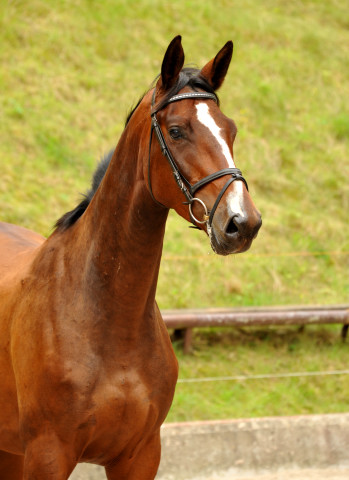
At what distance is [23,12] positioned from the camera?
9.47 metres

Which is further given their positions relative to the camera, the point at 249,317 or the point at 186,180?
the point at 249,317

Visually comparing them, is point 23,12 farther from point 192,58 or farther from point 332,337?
point 332,337

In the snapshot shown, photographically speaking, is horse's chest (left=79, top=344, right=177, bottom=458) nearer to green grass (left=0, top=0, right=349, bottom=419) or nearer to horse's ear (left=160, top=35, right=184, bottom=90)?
horse's ear (left=160, top=35, right=184, bottom=90)

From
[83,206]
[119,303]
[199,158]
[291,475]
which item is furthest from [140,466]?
[291,475]

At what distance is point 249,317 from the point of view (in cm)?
574

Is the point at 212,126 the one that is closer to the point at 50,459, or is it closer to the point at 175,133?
the point at 175,133

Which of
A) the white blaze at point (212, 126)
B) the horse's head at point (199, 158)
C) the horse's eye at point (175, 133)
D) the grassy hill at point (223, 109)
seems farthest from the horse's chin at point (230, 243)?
the grassy hill at point (223, 109)

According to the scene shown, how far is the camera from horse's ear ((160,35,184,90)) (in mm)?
2234

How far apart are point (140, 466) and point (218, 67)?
1666 millimetres

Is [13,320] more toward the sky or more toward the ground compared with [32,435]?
more toward the sky

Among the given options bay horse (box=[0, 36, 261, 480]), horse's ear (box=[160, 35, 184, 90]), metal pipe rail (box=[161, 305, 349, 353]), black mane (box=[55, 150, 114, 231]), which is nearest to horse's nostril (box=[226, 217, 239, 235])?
bay horse (box=[0, 36, 261, 480])

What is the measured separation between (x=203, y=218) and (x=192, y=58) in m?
8.10

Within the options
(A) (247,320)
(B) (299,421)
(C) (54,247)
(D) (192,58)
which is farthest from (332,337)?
(D) (192,58)

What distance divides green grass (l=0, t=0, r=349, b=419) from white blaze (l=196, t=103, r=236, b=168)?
11.5 feet
